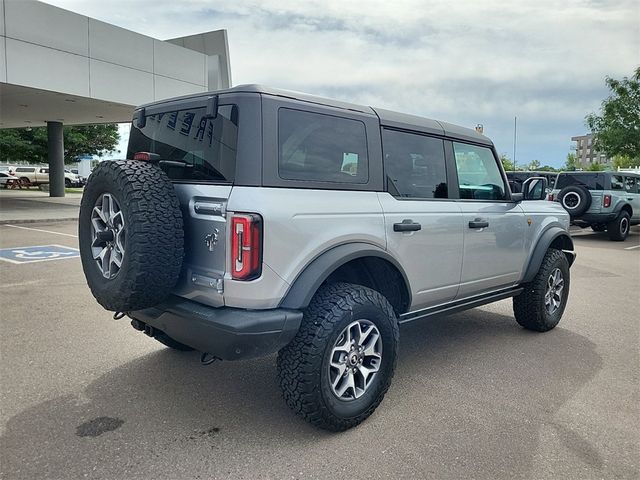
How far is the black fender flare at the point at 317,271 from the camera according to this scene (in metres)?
2.73

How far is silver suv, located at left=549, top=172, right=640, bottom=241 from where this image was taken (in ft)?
43.6

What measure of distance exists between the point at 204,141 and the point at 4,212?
15.9 meters

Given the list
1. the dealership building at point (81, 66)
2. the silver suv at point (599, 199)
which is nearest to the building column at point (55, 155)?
the dealership building at point (81, 66)

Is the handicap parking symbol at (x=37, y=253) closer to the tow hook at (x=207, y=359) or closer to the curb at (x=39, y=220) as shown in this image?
the curb at (x=39, y=220)

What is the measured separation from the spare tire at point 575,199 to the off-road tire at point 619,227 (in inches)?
46.8

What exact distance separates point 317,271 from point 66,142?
113ft

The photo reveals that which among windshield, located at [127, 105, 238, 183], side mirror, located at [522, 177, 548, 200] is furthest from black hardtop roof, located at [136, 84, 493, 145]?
side mirror, located at [522, 177, 548, 200]

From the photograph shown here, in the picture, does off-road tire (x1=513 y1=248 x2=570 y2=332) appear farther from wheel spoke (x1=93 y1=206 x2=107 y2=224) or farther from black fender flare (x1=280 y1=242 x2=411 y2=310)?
wheel spoke (x1=93 y1=206 x2=107 y2=224)

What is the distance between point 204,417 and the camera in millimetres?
3064

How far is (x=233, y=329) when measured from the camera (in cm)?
255

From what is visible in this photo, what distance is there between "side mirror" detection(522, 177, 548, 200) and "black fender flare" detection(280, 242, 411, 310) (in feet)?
7.59

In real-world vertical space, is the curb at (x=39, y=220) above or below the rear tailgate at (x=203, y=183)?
below

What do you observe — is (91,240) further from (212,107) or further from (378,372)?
(378,372)

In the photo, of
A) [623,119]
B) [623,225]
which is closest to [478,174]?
[623,225]
